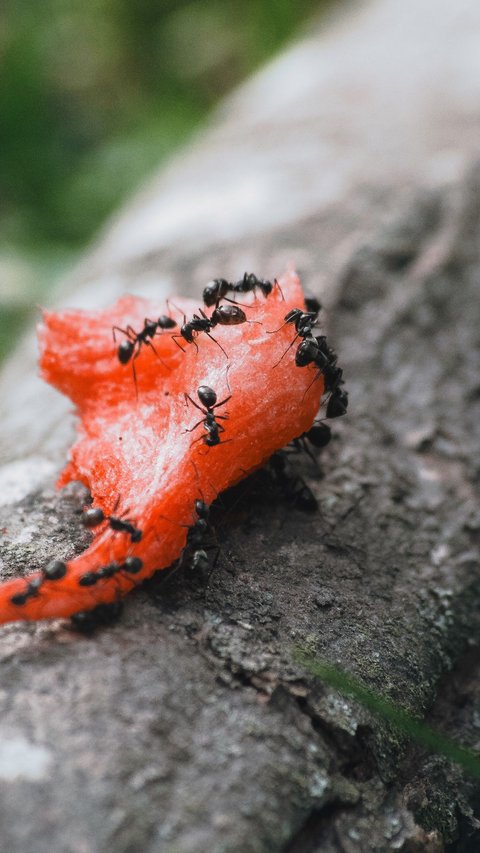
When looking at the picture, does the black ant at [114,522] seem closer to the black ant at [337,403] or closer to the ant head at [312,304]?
the black ant at [337,403]

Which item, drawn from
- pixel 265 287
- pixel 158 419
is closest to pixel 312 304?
pixel 265 287

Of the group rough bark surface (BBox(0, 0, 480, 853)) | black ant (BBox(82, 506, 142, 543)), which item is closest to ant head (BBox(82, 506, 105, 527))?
black ant (BBox(82, 506, 142, 543))

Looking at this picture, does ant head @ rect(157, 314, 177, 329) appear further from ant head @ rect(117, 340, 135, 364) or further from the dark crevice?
the dark crevice

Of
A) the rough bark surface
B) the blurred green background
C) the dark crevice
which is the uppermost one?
the blurred green background

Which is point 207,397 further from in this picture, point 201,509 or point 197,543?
point 197,543

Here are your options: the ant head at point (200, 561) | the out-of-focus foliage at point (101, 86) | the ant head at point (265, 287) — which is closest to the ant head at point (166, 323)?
the ant head at point (265, 287)

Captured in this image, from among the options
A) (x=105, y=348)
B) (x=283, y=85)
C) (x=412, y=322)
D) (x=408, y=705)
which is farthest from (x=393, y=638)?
(x=283, y=85)
